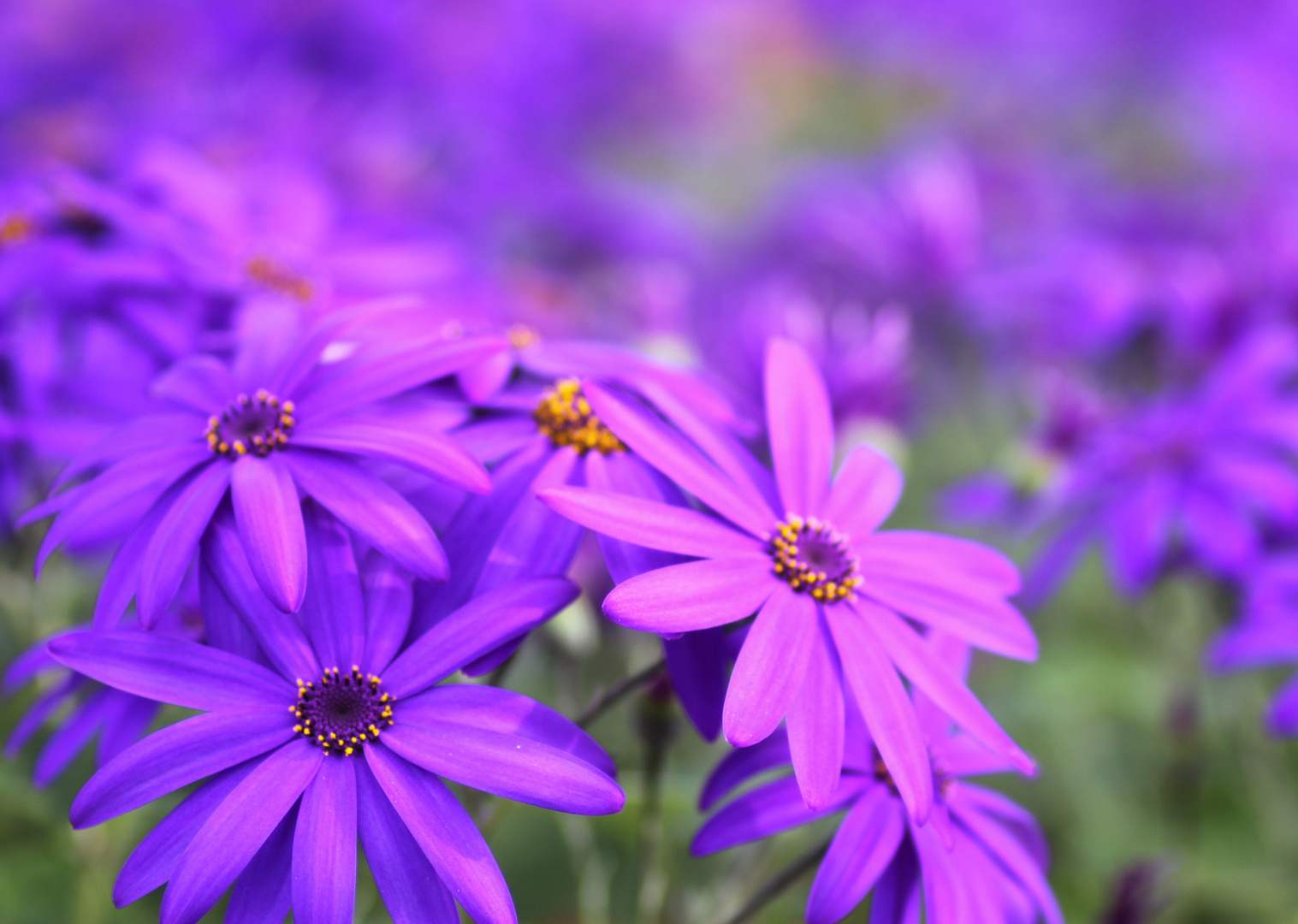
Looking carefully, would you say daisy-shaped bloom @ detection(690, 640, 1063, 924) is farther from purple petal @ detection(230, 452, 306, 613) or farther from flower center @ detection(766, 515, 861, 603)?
purple petal @ detection(230, 452, 306, 613)

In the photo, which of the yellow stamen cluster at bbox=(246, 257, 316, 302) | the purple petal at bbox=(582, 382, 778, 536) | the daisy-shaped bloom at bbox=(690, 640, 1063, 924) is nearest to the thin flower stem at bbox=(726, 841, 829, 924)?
the daisy-shaped bloom at bbox=(690, 640, 1063, 924)

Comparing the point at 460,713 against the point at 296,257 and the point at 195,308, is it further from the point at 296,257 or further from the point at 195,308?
the point at 296,257

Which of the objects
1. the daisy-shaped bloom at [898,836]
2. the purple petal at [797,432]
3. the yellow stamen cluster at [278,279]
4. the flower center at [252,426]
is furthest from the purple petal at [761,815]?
the yellow stamen cluster at [278,279]

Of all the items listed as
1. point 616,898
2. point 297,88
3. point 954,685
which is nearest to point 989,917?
point 954,685

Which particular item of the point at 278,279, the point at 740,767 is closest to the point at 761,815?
the point at 740,767

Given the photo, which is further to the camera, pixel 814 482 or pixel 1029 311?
Result: pixel 1029 311

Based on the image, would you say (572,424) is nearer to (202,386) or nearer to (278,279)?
(202,386)
